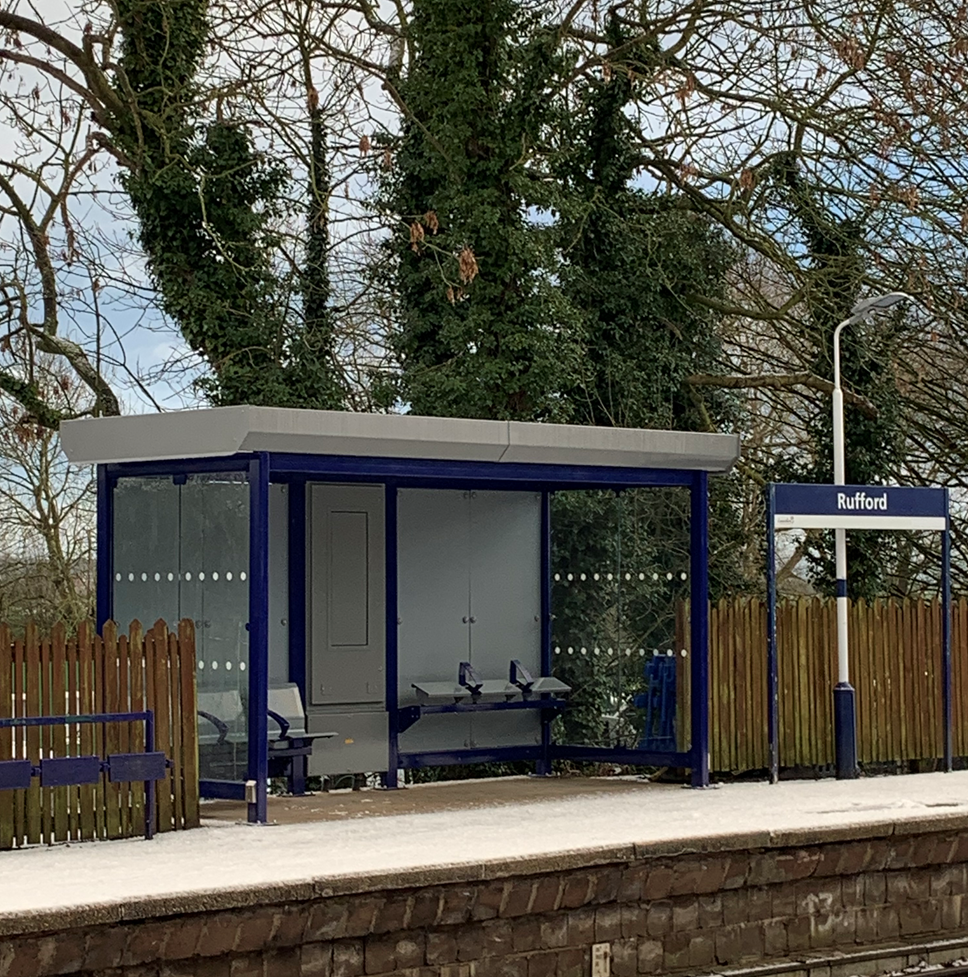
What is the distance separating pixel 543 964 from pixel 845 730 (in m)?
6.11

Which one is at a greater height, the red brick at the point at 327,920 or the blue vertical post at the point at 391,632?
the blue vertical post at the point at 391,632

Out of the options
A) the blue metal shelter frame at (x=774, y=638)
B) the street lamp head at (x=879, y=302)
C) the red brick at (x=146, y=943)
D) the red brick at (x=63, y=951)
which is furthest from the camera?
the street lamp head at (x=879, y=302)

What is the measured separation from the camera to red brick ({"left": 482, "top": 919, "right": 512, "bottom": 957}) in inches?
400

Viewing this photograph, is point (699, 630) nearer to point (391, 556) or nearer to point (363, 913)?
point (391, 556)

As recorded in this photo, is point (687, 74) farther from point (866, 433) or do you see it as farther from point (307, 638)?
point (307, 638)

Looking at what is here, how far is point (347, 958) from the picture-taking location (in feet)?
31.6

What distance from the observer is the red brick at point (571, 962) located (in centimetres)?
1052

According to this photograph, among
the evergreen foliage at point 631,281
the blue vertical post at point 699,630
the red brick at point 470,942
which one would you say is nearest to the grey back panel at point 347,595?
the blue vertical post at point 699,630

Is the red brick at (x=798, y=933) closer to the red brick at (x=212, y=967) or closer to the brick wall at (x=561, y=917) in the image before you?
the brick wall at (x=561, y=917)

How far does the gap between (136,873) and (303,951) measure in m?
1.02

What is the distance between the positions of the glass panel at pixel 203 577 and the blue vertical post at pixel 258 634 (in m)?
0.12

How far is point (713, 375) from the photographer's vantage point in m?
23.1

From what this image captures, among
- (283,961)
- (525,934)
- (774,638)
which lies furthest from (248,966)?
(774,638)

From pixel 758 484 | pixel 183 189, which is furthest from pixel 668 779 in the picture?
pixel 183 189
